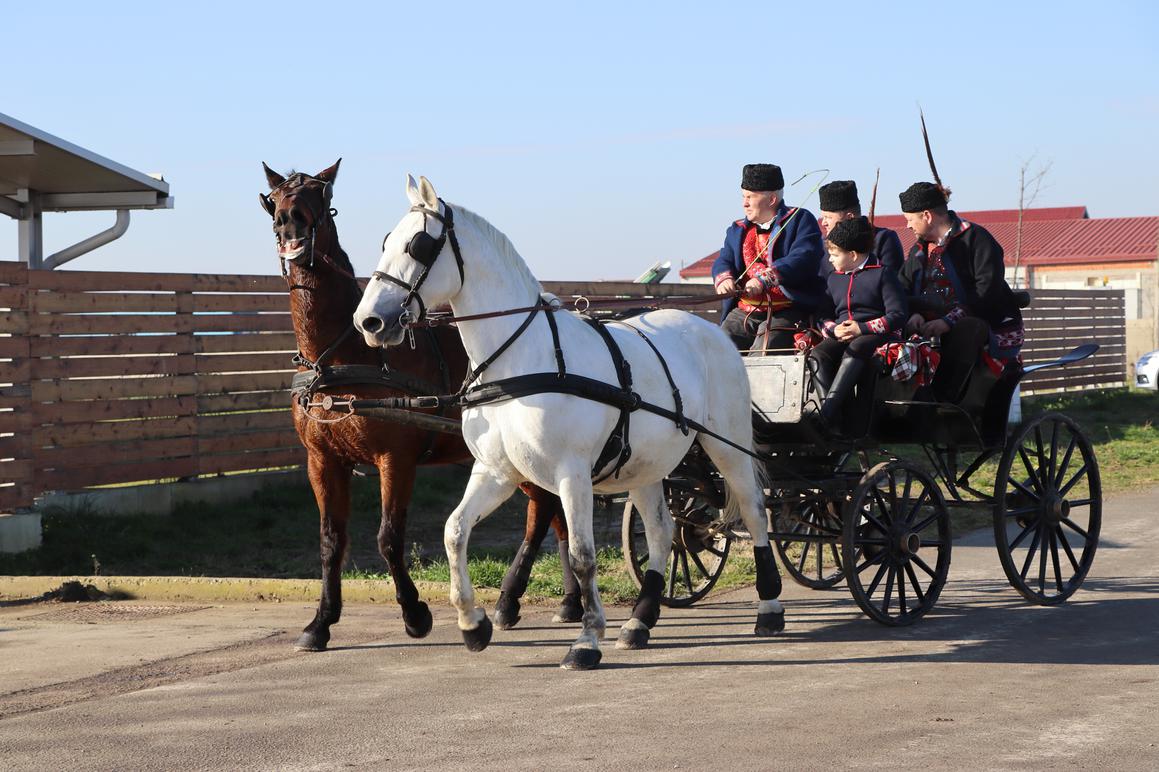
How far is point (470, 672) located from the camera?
7.09 meters

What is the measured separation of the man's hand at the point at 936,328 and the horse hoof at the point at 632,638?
8.32 ft

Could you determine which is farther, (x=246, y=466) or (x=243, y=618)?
(x=246, y=466)

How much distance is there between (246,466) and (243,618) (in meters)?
5.12

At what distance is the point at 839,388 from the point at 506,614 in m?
2.29

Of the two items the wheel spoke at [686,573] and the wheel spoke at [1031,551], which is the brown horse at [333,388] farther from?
the wheel spoke at [1031,551]

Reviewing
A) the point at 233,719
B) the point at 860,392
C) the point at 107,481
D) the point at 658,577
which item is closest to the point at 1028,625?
the point at 860,392

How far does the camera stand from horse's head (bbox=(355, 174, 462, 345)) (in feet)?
21.6

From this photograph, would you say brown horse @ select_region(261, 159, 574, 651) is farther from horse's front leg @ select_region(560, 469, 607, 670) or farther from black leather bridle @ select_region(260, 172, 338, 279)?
horse's front leg @ select_region(560, 469, 607, 670)

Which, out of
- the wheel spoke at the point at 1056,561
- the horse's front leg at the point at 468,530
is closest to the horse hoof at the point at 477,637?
the horse's front leg at the point at 468,530

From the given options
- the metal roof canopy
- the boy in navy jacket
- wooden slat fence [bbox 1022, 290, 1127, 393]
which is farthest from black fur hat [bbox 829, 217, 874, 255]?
wooden slat fence [bbox 1022, 290, 1127, 393]

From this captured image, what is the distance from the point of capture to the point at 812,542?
9461 mm

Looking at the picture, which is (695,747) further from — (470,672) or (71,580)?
(71,580)

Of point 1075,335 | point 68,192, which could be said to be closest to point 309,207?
point 68,192

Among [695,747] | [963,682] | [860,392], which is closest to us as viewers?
[695,747]
